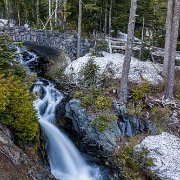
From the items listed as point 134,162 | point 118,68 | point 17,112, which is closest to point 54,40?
point 118,68

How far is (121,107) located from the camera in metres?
15.1

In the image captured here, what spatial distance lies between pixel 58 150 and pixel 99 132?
219cm

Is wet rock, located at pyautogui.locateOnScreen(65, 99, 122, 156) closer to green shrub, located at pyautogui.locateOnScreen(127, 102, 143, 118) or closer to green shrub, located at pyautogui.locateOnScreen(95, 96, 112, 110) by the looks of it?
green shrub, located at pyautogui.locateOnScreen(95, 96, 112, 110)

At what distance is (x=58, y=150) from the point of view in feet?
43.5

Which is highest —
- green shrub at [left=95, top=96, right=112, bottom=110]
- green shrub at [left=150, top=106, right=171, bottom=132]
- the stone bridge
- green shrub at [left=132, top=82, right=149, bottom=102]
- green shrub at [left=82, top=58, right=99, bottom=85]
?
the stone bridge

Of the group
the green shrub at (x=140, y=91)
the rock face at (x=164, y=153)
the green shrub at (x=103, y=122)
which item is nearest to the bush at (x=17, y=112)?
the green shrub at (x=103, y=122)

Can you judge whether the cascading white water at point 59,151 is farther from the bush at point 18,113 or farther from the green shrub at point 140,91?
the green shrub at point 140,91

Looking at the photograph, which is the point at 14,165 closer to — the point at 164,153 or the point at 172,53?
the point at 164,153

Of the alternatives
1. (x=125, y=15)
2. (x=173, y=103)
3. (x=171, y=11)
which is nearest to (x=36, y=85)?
(x=173, y=103)

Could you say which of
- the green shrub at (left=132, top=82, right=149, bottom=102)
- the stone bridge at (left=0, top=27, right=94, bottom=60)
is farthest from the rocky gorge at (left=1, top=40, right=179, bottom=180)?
the stone bridge at (left=0, top=27, right=94, bottom=60)

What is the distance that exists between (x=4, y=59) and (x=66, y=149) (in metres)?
4.77

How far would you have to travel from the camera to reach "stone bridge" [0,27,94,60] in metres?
20.5

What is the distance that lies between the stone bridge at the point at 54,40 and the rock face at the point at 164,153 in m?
9.68

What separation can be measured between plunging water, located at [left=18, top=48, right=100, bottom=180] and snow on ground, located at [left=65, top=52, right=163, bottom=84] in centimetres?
265
